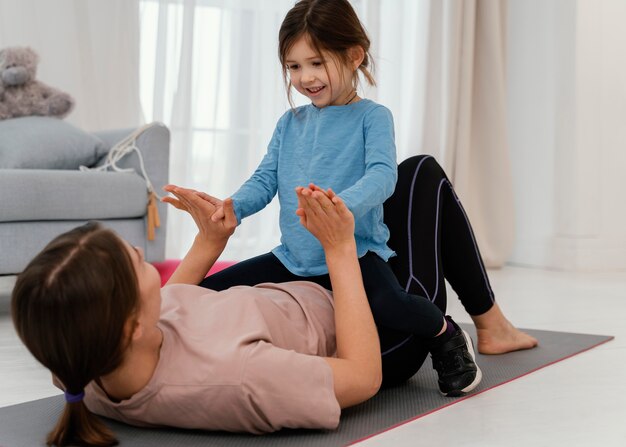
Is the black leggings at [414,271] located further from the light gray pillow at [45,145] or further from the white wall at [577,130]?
the white wall at [577,130]

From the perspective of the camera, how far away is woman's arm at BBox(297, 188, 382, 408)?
50.2 inches

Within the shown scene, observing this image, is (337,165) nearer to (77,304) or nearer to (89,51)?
(77,304)

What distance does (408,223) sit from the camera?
1.62 m

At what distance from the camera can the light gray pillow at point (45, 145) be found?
2.63 m

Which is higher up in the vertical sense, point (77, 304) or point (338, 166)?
point (338, 166)

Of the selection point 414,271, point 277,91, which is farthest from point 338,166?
point 277,91

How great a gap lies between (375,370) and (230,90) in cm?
269

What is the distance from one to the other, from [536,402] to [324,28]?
809 mm

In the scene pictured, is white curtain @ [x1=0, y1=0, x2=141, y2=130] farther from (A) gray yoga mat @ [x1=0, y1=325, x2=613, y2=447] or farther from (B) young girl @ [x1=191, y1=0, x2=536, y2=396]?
(A) gray yoga mat @ [x1=0, y1=325, x2=613, y2=447]

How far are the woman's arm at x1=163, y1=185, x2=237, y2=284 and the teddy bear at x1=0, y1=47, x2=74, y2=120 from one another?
152 cm

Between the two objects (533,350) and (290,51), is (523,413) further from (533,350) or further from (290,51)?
(290,51)

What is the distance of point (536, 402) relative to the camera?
151cm

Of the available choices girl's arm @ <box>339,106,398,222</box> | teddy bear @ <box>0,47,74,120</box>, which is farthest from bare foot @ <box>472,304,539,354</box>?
teddy bear @ <box>0,47,74,120</box>

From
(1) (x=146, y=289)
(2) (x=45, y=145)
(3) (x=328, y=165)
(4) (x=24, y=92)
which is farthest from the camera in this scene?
(4) (x=24, y=92)
